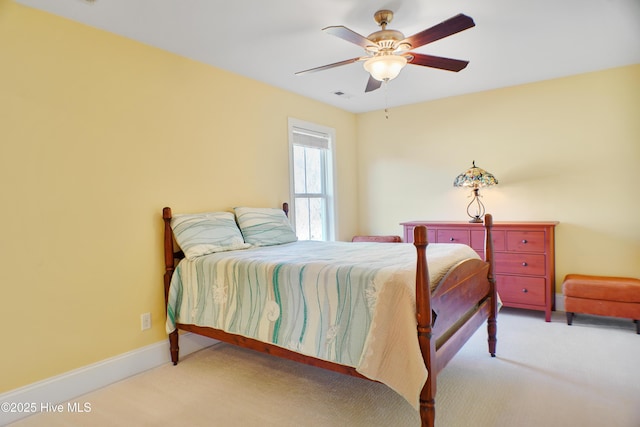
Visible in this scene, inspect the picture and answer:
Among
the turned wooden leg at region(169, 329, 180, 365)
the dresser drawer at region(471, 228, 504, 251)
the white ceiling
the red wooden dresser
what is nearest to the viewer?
the white ceiling

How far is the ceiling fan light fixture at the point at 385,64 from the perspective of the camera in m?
2.23

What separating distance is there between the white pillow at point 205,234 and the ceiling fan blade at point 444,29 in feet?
6.28

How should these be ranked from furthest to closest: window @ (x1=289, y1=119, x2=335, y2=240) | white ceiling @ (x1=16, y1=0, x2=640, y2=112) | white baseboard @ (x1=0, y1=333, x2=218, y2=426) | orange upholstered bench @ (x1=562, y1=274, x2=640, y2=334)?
1. window @ (x1=289, y1=119, x2=335, y2=240)
2. orange upholstered bench @ (x1=562, y1=274, x2=640, y2=334)
3. white ceiling @ (x1=16, y1=0, x2=640, y2=112)
4. white baseboard @ (x1=0, y1=333, x2=218, y2=426)

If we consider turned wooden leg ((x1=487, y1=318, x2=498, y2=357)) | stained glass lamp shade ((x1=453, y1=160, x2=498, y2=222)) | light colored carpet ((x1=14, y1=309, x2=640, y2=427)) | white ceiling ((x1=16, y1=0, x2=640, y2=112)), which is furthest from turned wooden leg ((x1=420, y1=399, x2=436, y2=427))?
stained glass lamp shade ((x1=453, y1=160, x2=498, y2=222))

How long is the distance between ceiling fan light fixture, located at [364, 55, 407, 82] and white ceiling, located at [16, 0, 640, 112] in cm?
34

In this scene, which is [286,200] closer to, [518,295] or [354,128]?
[354,128]

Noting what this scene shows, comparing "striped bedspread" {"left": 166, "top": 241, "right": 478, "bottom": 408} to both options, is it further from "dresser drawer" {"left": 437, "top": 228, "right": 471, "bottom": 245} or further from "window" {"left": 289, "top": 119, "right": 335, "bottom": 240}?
"window" {"left": 289, "top": 119, "right": 335, "bottom": 240}

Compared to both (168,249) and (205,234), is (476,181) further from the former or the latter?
(168,249)

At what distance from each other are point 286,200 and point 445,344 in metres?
2.45

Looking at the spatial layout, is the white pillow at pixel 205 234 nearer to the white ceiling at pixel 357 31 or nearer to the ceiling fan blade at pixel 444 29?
the white ceiling at pixel 357 31

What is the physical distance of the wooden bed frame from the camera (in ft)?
5.64

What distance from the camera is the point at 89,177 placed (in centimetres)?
249

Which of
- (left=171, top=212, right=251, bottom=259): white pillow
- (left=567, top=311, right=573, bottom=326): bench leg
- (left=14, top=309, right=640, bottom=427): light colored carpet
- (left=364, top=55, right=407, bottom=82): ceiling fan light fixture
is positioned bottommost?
(left=14, top=309, right=640, bottom=427): light colored carpet

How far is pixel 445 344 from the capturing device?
6.50ft
